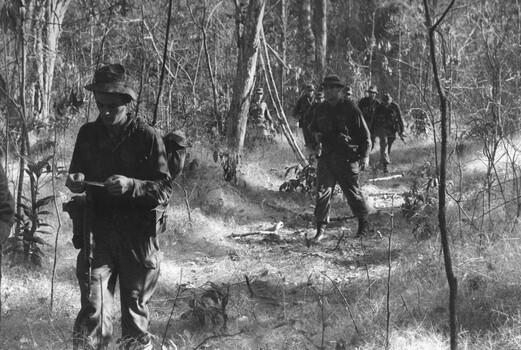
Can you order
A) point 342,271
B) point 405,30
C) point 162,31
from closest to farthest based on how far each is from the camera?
point 342,271 < point 162,31 < point 405,30

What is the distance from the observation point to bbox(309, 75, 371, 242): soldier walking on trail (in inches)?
277

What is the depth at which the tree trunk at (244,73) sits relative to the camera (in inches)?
372

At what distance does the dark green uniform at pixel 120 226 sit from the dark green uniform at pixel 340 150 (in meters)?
3.66

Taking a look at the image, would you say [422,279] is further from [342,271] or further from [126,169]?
[126,169]

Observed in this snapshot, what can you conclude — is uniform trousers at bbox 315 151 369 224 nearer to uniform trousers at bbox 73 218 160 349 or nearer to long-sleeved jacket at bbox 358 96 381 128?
uniform trousers at bbox 73 218 160 349

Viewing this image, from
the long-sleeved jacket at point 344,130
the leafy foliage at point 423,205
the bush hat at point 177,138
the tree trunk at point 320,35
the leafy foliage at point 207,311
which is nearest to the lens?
the bush hat at point 177,138

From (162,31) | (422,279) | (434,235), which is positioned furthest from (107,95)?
(162,31)

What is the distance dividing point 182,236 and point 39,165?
2.24 m

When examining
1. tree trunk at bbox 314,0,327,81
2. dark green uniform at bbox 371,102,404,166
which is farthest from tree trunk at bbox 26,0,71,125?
tree trunk at bbox 314,0,327,81

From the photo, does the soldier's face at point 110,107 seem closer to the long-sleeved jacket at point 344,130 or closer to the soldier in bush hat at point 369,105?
the long-sleeved jacket at point 344,130

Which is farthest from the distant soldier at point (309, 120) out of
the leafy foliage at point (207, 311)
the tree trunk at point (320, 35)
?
the tree trunk at point (320, 35)

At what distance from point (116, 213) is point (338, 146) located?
381 centimetres

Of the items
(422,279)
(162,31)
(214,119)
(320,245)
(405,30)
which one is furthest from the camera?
(405,30)

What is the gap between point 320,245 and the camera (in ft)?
24.0
